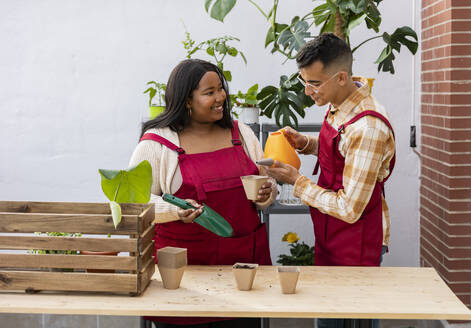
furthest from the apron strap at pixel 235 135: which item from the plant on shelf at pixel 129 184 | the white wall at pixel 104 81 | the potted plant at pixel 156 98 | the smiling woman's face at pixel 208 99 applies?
the white wall at pixel 104 81

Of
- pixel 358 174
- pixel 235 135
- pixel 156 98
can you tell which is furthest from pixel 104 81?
pixel 358 174

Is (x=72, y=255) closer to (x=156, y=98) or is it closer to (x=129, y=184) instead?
(x=129, y=184)

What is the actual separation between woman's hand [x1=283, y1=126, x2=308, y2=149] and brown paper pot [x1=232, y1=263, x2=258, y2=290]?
715 millimetres

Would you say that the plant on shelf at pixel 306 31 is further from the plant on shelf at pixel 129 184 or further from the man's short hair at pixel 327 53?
the plant on shelf at pixel 129 184

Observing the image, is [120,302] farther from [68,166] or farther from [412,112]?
[412,112]

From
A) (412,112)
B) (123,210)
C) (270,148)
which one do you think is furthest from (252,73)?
(123,210)

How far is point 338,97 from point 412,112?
174cm

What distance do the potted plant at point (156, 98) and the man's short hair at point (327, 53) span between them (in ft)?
3.84

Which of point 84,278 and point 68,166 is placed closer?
point 84,278

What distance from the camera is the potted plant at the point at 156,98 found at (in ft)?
10.8

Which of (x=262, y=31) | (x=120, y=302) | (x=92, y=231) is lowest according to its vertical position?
(x=120, y=302)

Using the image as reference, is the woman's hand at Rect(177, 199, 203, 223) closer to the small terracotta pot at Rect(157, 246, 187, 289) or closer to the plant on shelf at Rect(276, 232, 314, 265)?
the small terracotta pot at Rect(157, 246, 187, 289)

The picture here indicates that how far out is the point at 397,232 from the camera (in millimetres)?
3783

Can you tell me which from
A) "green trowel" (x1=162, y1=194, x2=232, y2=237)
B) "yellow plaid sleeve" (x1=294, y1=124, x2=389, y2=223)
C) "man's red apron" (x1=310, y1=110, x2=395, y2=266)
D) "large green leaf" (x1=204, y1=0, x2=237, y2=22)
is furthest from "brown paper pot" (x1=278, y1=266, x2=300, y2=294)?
"large green leaf" (x1=204, y1=0, x2=237, y2=22)
